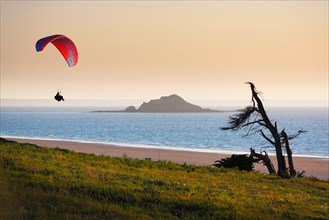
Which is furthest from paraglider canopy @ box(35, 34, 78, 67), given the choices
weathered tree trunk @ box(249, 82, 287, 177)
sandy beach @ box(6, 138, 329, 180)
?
sandy beach @ box(6, 138, 329, 180)

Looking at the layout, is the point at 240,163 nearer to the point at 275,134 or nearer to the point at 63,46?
the point at 275,134

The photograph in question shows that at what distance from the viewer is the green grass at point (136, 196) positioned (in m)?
11.2

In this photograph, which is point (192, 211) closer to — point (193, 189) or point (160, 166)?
point (193, 189)

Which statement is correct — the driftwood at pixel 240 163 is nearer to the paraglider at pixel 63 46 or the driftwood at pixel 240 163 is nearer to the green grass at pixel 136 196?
the green grass at pixel 136 196

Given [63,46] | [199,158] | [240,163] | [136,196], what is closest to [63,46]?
[63,46]

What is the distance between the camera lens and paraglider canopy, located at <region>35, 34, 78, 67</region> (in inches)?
839

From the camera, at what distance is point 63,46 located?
73.0ft

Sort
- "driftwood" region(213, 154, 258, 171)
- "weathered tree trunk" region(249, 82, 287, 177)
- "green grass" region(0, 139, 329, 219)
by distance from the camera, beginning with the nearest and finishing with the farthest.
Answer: "green grass" region(0, 139, 329, 219)
"weathered tree trunk" region(249, 82, 287, 177)
"driftwood" region(213, 154, 258, 171)

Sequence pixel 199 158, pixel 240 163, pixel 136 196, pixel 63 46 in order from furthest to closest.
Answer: pixel 199 158 → pixel 240 163 → pixel 63 46 → pixel 136 196

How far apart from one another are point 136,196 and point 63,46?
1148cm

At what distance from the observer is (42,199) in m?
11.9

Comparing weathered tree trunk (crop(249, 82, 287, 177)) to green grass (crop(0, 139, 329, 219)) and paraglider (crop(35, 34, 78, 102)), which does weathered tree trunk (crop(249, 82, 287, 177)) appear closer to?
green grass (crop(0, 139, 329, 219))

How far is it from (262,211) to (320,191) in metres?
7.46

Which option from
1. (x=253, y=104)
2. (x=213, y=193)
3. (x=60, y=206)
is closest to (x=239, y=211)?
(x=213, y=193)
